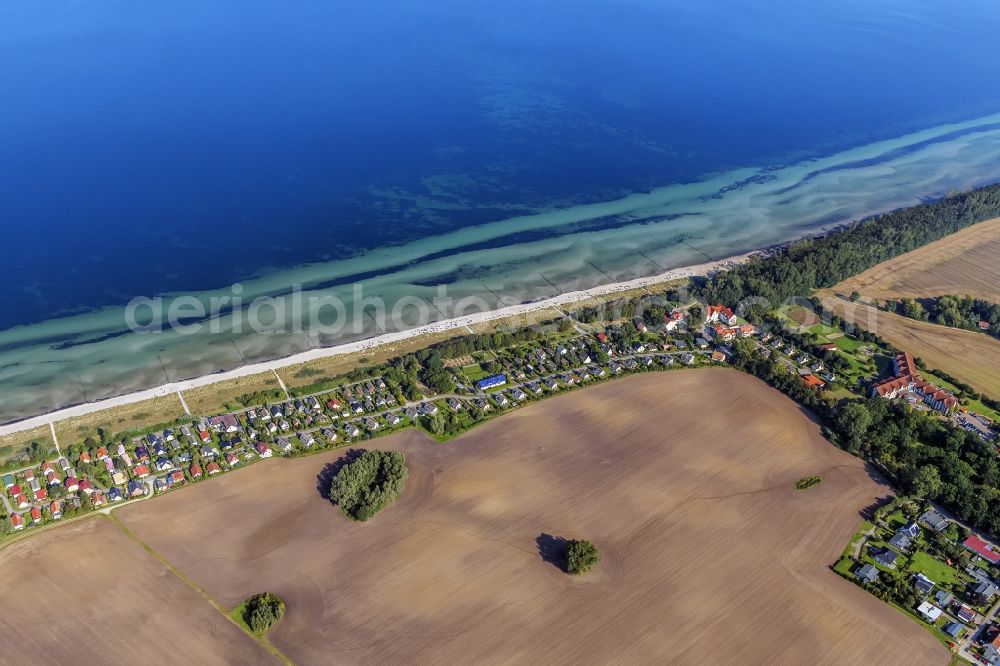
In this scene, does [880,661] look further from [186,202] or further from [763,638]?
[186,202]

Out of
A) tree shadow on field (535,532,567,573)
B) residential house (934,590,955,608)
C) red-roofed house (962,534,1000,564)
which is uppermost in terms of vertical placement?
red-roofed house (962,534,1000,564)

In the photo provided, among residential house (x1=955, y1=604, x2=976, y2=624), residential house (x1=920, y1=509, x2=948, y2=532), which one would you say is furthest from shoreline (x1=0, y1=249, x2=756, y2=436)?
Result: residential house (x1=955, y1=604, x2=976, y2=624)

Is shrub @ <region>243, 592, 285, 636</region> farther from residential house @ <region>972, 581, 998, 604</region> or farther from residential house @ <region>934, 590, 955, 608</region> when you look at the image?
residential house @ <region>972, 581, 998, 604</region>

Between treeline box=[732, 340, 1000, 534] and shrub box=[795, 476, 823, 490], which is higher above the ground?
treeline box=[732, 340, 1000, 534]

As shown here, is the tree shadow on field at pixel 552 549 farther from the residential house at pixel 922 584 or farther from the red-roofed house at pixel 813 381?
the red-roofed house at pixel 813 381

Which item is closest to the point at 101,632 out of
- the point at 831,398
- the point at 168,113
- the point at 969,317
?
the point at 831,398

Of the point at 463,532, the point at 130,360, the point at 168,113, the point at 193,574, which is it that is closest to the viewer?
the point at 193,574
